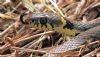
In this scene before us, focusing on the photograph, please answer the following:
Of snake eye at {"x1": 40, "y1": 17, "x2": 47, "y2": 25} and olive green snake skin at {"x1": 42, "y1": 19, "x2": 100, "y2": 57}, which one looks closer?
olive green snake skin at {"x1": 42, "y1": 19, "x2": 100, "y2": 57}

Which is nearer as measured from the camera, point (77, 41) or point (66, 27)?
point (77, 41)

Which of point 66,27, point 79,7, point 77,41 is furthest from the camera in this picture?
point 79,7

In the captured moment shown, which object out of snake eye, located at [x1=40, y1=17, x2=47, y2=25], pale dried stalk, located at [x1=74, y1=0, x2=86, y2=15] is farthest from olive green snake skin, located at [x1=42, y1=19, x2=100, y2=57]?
snake eye, located at [x1=40, y1=17, x2=47, y2=25]

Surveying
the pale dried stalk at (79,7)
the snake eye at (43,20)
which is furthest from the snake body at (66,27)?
the pale dried stalk at (79,7)

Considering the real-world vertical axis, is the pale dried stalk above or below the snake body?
above

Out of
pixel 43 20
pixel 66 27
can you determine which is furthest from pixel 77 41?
Result: pixel 43 20

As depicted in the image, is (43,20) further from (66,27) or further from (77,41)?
(77,41)

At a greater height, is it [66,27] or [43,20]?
[43,20]

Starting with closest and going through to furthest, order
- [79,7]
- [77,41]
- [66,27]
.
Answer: [77,41] < [66,27] < [79,7]

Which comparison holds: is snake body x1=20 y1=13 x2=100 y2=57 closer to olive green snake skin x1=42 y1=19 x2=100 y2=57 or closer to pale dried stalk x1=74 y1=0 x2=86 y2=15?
olive green snake skin x1=42 y1=19 x2=100 y2=57

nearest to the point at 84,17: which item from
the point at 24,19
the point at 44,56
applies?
the point at 24,19

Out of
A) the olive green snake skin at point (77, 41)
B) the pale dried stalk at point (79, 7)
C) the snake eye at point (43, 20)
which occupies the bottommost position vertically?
the olive green snake skin at point (77, 41)

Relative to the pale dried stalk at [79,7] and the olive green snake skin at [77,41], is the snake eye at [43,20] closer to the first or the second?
the pale dried stalk at [79,7]
